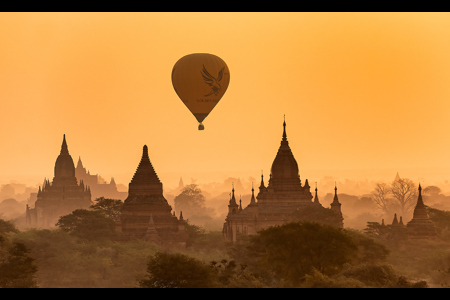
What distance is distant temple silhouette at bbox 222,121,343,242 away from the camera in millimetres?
101750

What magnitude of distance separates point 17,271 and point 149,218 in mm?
28873

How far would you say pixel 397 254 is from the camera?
9162cm

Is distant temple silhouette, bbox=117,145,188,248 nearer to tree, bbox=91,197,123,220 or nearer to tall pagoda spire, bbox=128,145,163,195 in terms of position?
tall pagoda spire, bbox=128,145,163,195

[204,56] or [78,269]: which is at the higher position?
[204,56]

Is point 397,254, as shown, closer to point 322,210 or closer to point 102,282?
point 322,210

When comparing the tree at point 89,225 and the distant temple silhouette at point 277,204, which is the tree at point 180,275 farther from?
the distant temple silhouette at point 277,204

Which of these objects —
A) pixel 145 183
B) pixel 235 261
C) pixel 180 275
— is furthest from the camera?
pixel 145 183

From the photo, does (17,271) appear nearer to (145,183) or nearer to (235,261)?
(235,261)

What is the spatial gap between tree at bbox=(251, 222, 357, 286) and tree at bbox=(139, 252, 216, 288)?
16.1ft

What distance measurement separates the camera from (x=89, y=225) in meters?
A: 101

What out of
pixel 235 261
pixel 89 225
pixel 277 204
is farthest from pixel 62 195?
pixel 235 261

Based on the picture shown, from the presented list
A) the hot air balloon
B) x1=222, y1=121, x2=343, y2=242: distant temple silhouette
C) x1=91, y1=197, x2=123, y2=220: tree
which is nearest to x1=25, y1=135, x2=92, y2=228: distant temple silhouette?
x1=91, y1=197, x2=123, y2=220: tree
